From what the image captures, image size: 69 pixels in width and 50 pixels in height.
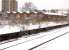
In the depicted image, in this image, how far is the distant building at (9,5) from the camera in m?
10.4

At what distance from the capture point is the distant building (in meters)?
10.4

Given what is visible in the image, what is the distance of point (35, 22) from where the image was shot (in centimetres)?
1385

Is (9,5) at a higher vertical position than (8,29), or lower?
higher

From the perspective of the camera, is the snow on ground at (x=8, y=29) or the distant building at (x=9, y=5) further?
the distant building at (x=9, y=5)

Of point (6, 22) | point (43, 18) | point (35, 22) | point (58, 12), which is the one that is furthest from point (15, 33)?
point (58, 12)

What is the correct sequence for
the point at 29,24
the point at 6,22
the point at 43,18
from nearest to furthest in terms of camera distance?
the point at 6,22, the point at 29,24, the point at 43,18

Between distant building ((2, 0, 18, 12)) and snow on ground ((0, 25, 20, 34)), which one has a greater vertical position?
distant building ((2, 0, 18, 12))

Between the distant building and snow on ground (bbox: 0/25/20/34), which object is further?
the distant building

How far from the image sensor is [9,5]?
1094 cm

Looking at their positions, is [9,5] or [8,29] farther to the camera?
[9,5]

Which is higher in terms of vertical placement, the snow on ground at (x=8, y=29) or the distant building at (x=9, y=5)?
the distant building at (x=9, y=5)

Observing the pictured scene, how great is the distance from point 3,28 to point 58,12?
13966 millimetres

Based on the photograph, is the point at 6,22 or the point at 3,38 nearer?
the point at 3,38

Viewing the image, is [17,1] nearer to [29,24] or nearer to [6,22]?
[29,24]
